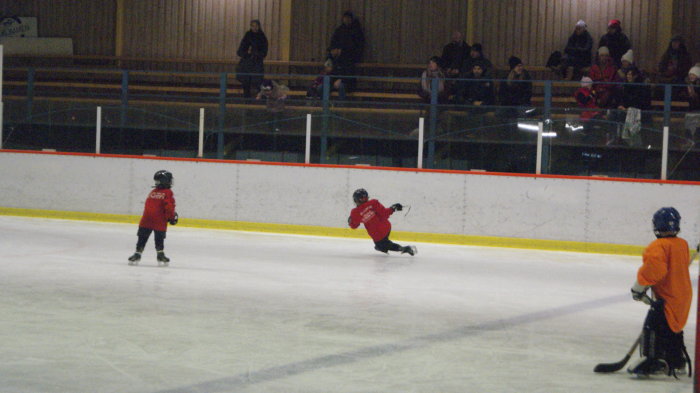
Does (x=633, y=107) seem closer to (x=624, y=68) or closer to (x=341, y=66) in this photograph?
(x=624, y=68)

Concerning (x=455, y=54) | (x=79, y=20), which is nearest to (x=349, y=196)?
(x=455, y=54)

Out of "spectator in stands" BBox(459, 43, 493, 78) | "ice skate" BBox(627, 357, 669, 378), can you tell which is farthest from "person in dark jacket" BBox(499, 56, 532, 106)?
"ice skate" BBox(627, 357, 669, 378)

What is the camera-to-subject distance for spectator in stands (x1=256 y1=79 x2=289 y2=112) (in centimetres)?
1669

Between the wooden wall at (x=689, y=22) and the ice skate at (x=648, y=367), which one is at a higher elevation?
the wooden wall at (x=689, y=22)

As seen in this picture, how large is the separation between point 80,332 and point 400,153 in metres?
8.96

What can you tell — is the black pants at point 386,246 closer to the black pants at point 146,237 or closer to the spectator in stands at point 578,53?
the black pants at point 146,237

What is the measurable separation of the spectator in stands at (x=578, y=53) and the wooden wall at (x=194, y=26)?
7.55 m

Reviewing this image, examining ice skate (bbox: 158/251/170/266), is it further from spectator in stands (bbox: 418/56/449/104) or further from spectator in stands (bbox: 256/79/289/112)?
spectator in stands (bbox: 418/56/449/104)

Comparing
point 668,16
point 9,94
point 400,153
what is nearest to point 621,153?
point 400,153

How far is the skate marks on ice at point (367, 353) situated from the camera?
6172 mm

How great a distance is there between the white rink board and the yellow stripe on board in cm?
8

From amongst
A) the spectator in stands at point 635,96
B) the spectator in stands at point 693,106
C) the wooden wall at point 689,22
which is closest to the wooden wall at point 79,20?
the wooden wall at point 689,22

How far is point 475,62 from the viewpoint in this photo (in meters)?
17.6

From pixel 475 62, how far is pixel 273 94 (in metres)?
3.67
